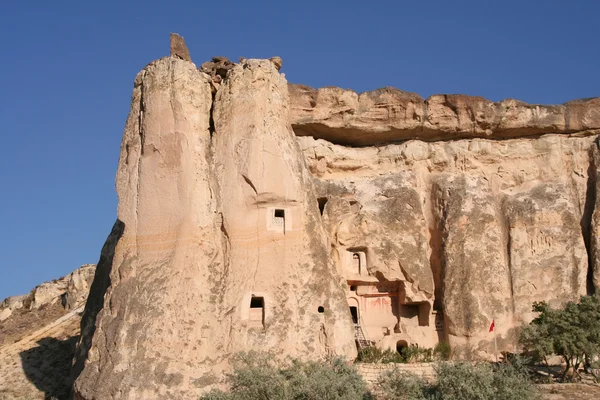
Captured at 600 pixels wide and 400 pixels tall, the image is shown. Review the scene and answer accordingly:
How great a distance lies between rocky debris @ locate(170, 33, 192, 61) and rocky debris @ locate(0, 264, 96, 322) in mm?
14184

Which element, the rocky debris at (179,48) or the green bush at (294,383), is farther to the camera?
the rocky debris at (179,48)

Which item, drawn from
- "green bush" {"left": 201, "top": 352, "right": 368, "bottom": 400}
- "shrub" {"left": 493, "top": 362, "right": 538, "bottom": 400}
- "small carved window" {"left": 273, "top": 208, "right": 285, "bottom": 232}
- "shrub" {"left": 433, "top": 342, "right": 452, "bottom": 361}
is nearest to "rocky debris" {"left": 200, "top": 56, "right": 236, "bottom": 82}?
"small carved window" {"left": 273, "top": 208, "right": 285, "bottom": 232}

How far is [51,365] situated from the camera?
23984 millimetres

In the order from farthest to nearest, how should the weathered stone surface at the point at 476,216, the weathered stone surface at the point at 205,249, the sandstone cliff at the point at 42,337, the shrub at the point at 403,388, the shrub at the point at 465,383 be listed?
the weathered stone surface at the point at 476,216 → the sandstone cliff at the point at 42,337 → the weathered stone surface at the point at 205,249 → the shrub at the point at 403,388 → the shrub at the point at 465,383

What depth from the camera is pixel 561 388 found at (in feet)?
61.2

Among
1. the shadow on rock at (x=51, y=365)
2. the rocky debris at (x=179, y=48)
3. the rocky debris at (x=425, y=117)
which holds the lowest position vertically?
the shadow on rock at (x=51, y=365)

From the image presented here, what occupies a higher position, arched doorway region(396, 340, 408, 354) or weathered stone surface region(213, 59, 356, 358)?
weathered stone surface region(213, 59, 356, 358)

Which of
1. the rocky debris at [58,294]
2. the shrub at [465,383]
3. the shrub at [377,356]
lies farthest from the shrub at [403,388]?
the rocky debris at [58,294]

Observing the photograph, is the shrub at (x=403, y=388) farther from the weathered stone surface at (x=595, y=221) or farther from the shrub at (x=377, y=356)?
the weathered stone surface at (x=595, y=221)

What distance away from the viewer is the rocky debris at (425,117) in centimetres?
2461

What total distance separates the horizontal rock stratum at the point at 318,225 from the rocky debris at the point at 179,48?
0.33 feet

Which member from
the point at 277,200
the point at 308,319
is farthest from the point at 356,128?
the point at 308,319

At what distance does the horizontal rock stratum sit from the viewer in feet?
62.5

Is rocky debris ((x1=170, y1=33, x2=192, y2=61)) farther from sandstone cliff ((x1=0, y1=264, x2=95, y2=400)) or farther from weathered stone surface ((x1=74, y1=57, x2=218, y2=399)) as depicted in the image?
sandstone cliff ((x1=0, y1=264, x2=95, y2=400))
